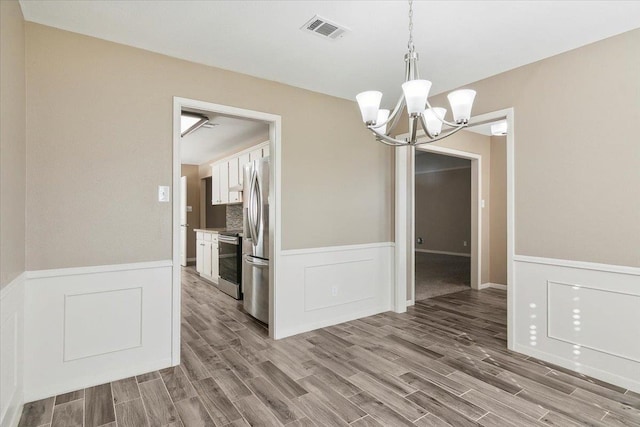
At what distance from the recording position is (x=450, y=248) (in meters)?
9.80

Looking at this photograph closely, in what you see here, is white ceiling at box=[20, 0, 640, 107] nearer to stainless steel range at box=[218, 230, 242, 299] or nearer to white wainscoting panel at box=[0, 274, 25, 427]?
white wainscoting panel at box=[0, 274, 25, 427]

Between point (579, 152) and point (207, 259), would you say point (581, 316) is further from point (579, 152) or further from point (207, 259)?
point (207, 259)

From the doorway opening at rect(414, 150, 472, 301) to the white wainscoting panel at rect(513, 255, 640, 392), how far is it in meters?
4.81

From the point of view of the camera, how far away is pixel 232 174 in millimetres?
5805

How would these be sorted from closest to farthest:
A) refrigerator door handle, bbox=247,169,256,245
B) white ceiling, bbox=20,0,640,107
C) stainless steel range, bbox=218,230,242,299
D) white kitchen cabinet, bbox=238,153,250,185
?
white ceiling, bbox=20,0,640,107 < refrigerator door handle, bbox=247,169,256,245 < stainless steel range, bbox=218,230,242,299 < white kitchen cabinet, bbox=238,153,250,185

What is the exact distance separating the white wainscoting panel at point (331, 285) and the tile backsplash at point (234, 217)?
3.23m

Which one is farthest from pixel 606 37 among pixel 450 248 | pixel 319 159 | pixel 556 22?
pixel 450 248

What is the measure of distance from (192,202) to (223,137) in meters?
3.51

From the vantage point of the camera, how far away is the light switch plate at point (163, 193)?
8.84 ft

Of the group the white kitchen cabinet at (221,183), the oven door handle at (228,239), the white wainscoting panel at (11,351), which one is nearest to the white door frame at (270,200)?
the white wainscoting panel at (11,351)

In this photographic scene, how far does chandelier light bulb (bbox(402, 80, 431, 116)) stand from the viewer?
172 cm

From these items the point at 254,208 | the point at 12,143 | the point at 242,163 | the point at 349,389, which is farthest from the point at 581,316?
the point at 242,163

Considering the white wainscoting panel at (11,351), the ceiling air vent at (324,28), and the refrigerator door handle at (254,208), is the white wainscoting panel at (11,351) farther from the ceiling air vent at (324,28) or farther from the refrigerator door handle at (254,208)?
the ceiling air vent at (324,28)

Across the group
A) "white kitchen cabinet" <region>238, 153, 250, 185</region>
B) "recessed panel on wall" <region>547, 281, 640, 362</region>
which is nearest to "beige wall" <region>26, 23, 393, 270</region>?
"white kitchen cabinet" <region>238, 153, 250, 185</region>
